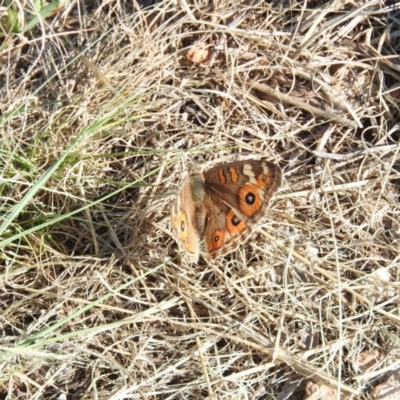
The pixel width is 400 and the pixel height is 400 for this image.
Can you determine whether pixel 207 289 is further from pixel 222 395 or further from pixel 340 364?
pixel 340 364

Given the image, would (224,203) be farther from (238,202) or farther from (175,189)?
(175,189)

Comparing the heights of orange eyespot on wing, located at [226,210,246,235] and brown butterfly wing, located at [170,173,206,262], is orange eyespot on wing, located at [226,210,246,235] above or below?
below

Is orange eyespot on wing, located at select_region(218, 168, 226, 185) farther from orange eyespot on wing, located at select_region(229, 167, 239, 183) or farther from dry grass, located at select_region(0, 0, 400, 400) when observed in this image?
dry grass, located at select_region(0, 0, 400, 400)

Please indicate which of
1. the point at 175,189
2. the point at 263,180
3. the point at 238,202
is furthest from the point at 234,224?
the point at 175,189

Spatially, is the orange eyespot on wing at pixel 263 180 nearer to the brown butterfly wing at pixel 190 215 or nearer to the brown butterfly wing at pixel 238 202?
the brown butterfly wing at pixel 238 202

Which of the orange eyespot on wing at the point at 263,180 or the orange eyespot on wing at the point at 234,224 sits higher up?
the orange eyespot on wing at the point at 263,180

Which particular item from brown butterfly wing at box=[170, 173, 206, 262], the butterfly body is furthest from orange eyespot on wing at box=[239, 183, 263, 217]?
brown butterfly wing at box=[170, 173, 206, 262]

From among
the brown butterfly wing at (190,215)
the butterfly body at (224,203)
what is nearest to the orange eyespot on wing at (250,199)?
the butterfly body at (224,203)
